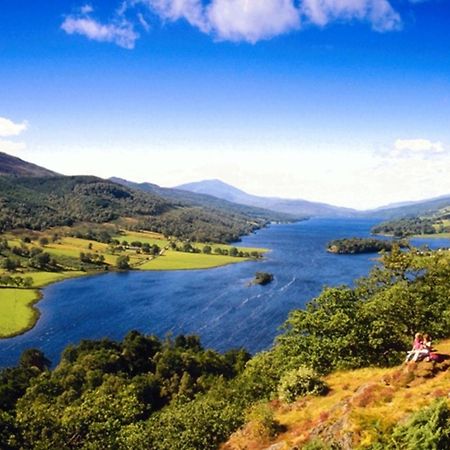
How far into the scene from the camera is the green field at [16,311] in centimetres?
13036

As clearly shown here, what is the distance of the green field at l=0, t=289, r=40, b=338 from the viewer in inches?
5132

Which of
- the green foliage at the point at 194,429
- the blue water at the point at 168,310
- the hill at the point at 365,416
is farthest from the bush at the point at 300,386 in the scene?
the blue water at the point at 168,310

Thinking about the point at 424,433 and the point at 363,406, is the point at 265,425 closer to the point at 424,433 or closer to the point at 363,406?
the point at 363,406

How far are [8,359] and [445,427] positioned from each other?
113367 millimetres

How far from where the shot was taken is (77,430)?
36.9m

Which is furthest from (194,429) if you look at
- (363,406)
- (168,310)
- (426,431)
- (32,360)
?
(168,310)

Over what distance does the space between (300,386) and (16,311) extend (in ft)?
455

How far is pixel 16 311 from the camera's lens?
14638 cm

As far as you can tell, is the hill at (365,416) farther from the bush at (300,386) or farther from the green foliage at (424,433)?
the bush at (300,386)

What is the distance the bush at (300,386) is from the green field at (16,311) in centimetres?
11580

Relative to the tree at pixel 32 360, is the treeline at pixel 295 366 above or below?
above

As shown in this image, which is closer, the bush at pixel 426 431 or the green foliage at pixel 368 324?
the bush at pixel 426 431

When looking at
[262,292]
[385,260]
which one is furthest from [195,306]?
[385,260]

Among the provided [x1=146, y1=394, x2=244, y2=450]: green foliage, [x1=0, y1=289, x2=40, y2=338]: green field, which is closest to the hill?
[x1=146, y1=394, x2=244, y2=450]: green foliage
